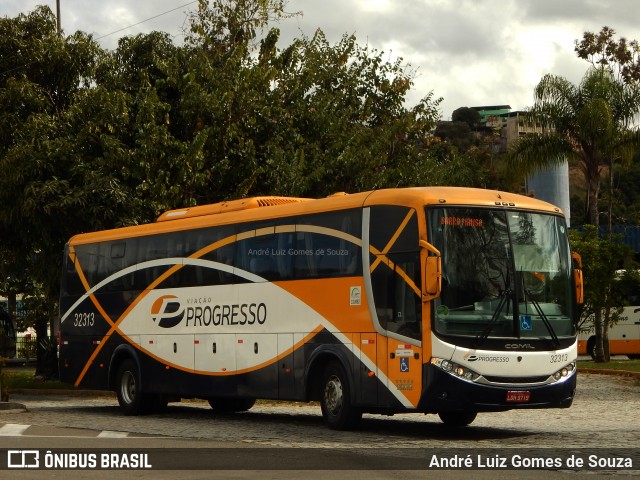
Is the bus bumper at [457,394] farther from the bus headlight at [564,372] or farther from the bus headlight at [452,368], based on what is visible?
the bus headlight at [564,372]

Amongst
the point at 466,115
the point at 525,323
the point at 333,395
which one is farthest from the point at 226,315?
the point at 466,115

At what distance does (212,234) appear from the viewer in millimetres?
21078

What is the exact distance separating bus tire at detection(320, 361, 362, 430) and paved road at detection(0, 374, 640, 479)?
0.68ft

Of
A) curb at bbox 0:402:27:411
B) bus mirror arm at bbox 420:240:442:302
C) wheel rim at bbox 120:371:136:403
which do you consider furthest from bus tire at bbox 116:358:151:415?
bus mirror arm at bbox 420:240:442:302

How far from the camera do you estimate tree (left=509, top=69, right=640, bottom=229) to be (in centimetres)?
A: 3438

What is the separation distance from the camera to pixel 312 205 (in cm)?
1866

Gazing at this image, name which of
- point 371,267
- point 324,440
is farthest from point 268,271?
point 324,440

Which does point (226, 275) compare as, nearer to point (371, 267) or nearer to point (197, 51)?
point (371, 267)

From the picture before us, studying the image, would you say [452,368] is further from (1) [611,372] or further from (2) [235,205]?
(1) [611,372]

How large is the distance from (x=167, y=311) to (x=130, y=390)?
1993 millimetres

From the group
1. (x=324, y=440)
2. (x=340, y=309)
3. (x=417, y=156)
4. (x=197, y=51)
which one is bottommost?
(x=324, y=440)

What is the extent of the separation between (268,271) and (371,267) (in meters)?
2.90

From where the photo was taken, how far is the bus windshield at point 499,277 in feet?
52.8

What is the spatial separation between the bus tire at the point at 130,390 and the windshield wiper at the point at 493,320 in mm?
8770
